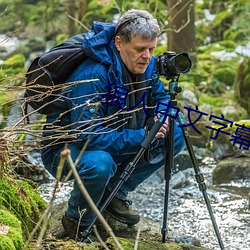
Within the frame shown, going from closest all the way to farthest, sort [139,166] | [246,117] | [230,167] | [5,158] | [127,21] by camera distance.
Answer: [5,158] → [127,21] → [139,166] → [230,167] → [246,117]

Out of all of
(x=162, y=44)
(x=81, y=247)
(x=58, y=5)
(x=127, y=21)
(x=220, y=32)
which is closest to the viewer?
(x=81, y=247)

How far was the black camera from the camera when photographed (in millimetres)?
3209

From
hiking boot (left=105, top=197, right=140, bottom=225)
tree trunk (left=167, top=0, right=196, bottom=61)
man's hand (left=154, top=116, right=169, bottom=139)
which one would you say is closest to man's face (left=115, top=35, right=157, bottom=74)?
man's hand (left=154, top=116, right=169, bottom=139)

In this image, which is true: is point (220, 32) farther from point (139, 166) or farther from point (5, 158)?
point (5, 158)

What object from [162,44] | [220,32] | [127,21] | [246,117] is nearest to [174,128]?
[127,21]

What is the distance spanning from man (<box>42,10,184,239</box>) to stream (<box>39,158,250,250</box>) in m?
0.94

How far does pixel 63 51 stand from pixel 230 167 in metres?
3.29

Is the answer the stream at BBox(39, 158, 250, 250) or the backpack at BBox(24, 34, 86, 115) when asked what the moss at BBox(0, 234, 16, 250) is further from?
the stream at BBox(39, 158, 250, 250)

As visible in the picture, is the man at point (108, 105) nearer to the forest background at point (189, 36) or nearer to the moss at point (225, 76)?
the forest background at point (189, 36)

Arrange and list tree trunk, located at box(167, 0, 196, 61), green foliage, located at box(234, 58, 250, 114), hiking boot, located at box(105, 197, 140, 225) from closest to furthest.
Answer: hiking boot, located at box(105, 197, 140, 225) < green foliage, located at box(234, 58, 250, 114) < tree trunk, located at box(167, 0, 196, 61)

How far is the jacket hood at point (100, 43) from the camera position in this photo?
3342mm

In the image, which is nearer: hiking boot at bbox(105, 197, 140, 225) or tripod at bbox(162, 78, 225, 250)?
tripod at bbox(162, 78, 225, 250)

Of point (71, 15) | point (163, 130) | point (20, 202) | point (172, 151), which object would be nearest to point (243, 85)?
point (71, 15)

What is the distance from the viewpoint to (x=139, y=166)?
143 inches
